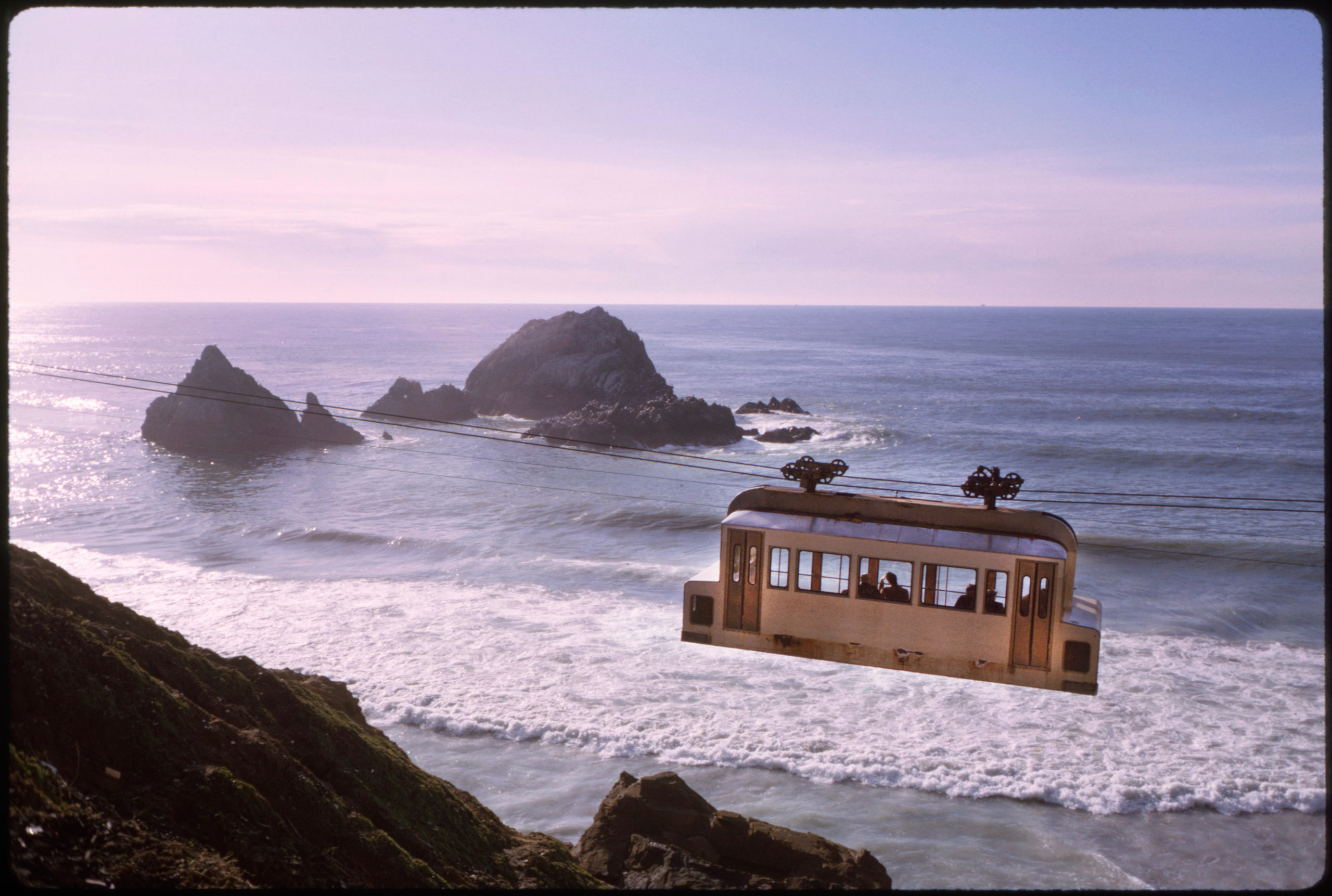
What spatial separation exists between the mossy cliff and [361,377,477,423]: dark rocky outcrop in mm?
57622

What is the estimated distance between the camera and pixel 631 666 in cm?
2509

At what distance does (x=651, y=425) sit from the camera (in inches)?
2398

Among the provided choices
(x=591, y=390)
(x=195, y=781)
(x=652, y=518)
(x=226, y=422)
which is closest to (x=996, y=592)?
(x=195, y=781)

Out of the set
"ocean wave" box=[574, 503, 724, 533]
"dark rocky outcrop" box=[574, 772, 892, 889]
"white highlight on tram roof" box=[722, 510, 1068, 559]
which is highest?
"white highlight on tram roof" box=[722, 510, 1068, 559]

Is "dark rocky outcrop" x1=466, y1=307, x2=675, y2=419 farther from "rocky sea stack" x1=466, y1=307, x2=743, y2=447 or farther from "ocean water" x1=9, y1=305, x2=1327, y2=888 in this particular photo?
"ocean water" x1=9, y1=305, x2=1327, y2=888

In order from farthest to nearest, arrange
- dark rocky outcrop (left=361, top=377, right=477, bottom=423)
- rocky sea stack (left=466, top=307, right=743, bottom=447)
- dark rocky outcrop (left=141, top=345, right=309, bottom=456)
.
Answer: dark rocky outcrop (left=361, top=377, right=477, bottom=423) < dark rocky outcrop (left=141, top=345, right=309, bottom=456) < rocky sea stack (left=466, top=307, right=743, bottom=447)

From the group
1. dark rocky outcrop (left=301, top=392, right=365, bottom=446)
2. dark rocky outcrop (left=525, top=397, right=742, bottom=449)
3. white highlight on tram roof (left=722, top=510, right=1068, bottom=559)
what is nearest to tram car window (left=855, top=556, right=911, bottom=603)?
white highlight on tram roof (left=722, top=510, right=1068, bottom=559)

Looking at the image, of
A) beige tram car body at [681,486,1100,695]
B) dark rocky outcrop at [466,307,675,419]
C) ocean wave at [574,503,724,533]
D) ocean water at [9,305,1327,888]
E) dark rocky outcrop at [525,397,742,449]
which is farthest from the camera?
dark rocky outcrop at [466,307,675,419]

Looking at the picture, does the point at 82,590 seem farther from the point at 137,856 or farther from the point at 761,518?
the point at 761,518

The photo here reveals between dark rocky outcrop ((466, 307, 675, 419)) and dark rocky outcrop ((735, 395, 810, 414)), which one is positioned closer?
dark rocky outcrop ((466, 307, 675, 419))

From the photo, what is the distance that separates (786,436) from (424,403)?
29426 millimetres

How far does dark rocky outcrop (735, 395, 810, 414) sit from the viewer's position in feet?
259

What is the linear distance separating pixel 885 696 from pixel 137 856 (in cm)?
1972

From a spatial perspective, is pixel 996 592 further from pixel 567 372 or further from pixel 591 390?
pixel 567 372
